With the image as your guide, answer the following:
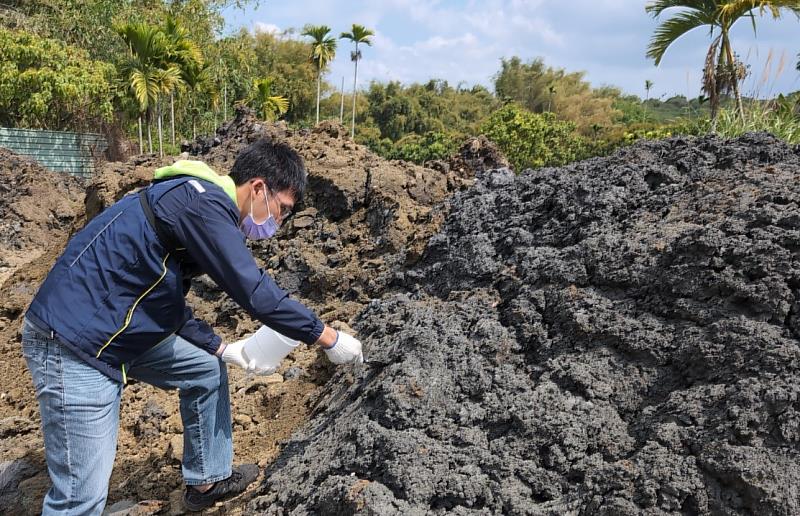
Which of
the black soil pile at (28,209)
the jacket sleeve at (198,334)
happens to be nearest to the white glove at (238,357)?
the jacket sleeve at (198,334)

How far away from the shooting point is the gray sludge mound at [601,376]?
175 centimetres

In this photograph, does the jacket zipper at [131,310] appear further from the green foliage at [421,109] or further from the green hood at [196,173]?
the green foliage at [421,109]

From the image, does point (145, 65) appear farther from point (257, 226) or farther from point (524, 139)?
point (257, 226)

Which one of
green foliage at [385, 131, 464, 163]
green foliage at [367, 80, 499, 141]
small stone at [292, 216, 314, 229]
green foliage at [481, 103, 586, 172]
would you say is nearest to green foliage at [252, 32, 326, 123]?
green foliage at [367, 80, 499, 141]

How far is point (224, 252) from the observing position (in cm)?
178

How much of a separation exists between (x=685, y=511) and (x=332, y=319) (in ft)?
7.74

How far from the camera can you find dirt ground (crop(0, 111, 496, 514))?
108 inches

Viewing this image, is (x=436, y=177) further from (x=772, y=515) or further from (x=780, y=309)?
(x=772, y=515)

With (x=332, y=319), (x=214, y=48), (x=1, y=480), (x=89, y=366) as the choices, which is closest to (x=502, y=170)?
(x=332, y=319)

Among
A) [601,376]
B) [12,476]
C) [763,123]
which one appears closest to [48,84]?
[12,476]

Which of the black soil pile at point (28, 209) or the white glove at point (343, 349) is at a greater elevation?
the white glove at point (343, 349)

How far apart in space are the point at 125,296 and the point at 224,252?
36 centimetres

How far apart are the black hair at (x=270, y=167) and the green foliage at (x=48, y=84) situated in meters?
13.7

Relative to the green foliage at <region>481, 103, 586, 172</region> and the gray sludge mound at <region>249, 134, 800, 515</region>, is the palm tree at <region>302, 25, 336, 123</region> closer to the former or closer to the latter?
the green foliage at <region>481, 103, 586, 172</region>
